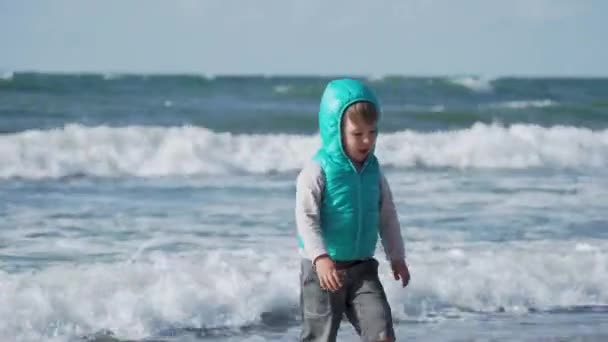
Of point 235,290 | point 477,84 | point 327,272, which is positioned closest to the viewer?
point 327,272

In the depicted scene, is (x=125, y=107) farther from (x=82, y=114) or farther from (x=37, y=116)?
(x=37, y=116)

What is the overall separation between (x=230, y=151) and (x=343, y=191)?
11.7 meters

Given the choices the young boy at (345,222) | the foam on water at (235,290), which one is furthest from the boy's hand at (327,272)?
the foam on water at (235,290)

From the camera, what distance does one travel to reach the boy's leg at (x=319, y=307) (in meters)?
4.36

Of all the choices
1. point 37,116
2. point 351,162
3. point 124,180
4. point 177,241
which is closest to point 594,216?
point 177,241

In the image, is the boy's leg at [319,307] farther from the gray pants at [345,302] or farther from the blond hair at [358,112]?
the blond hair at [358,112]

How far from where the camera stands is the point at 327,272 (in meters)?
4.19

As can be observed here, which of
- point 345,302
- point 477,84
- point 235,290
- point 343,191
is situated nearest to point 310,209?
point 343,191

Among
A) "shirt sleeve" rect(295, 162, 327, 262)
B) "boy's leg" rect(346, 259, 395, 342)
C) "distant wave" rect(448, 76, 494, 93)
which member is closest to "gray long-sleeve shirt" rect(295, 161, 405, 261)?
"shirt sleeve" rect(295, 162, 327, 262)

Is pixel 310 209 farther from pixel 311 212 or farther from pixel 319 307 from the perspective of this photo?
pixel 319 307

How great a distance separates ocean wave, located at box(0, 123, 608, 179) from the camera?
14281 millimetres

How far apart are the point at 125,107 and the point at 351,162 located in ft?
66.6

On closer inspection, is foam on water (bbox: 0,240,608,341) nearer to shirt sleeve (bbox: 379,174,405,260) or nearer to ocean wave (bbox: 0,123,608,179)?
shirt sleeve (bbox: 379,174,405,260)

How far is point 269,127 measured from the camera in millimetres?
20109
